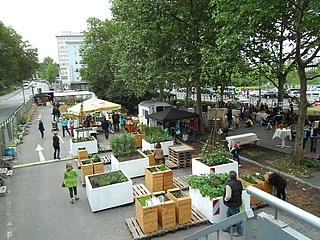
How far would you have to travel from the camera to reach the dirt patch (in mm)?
8336

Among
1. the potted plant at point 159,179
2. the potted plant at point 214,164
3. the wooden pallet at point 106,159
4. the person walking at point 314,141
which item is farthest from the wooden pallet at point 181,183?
the person walking at point 314,141

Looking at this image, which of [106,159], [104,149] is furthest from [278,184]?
[104,149]

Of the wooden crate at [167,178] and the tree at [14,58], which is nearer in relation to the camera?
the wooden crate at [167,178]

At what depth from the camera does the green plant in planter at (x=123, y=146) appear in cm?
1166

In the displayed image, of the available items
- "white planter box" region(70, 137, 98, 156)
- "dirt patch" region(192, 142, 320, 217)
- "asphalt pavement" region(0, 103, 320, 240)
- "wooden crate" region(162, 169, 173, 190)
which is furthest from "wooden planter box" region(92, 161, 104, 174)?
"dirt patch" region(192, 142, 320, 217)

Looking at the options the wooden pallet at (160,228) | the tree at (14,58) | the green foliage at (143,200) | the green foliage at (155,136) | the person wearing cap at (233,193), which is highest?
the tree at (14,58)

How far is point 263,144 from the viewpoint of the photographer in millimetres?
15781

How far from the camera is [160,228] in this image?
717 cm

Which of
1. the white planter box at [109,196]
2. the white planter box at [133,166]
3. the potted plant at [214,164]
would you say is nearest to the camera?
the white planter box at [109,196]

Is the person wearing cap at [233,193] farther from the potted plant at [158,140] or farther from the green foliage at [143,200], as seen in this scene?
the potted plant at [158,140]

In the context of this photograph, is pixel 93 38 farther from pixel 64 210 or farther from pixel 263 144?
pixel 64 210

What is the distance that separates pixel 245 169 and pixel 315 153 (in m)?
4.50

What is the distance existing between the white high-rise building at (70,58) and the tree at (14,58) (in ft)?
69.1

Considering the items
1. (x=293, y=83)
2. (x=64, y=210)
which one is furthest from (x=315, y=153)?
(x=293, y=83)
